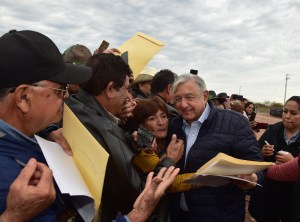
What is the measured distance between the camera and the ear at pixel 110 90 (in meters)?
2.02

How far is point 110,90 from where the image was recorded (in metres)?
2.03

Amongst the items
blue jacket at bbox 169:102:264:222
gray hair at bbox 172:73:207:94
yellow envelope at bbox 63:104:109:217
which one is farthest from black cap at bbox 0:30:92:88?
gray hair at bbox 172:73:207:94

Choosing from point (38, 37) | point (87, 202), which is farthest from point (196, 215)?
point (38, 37)

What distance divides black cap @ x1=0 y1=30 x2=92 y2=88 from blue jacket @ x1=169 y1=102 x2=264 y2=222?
1.42 meters

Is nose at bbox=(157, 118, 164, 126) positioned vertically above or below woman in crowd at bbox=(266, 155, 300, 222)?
above

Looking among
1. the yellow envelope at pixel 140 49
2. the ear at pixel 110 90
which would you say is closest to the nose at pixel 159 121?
the yellow envelope at pixel 140 49

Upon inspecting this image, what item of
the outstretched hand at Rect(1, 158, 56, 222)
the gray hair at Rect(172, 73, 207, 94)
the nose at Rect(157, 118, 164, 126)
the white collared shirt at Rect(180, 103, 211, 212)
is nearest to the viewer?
the outstretched hand at Rect(1, 158, 56, 222)

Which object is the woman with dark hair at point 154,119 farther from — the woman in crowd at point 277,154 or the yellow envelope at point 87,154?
the woman in crowd at point 277,154

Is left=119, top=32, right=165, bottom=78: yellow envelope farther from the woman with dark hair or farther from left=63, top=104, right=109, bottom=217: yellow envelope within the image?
left=63, top=104, right=109, bottom=217: yellow envelope

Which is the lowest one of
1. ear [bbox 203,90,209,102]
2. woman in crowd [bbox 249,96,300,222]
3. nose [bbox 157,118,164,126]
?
woman in crowd [bbox 249,96,300,222]

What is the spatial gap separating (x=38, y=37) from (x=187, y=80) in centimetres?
163

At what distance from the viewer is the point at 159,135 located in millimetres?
2791

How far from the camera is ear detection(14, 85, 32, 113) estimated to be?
3.91 feet

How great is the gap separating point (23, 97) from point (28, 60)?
0.15 meters
